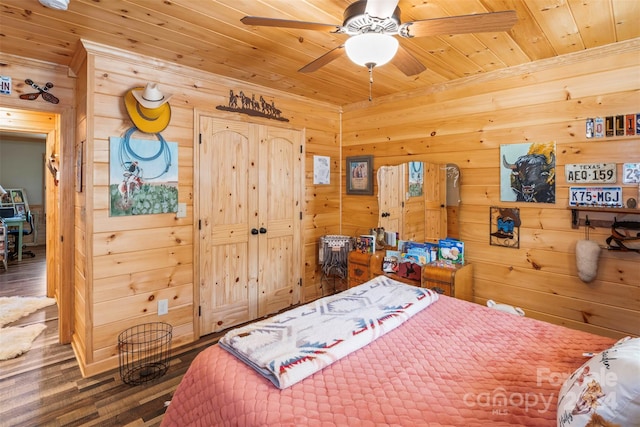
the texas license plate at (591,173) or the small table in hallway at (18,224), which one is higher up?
the texas license plate at (591,173)

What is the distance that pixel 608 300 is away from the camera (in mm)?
2365

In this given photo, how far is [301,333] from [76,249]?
2.38 m

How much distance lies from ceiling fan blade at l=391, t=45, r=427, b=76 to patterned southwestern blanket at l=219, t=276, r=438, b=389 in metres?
1.46

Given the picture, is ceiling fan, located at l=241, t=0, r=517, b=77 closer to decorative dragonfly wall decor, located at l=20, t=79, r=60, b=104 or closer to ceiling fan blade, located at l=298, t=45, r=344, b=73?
A: ceiling fan blade, located at l=298, t=45, r=344, b=73

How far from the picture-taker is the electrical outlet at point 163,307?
2.78 metres

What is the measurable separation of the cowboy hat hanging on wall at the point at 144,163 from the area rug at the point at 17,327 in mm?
1565

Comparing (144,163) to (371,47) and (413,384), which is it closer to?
(371,47)

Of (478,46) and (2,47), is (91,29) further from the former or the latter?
(478,46)

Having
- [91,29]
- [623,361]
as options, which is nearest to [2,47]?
[91,29]

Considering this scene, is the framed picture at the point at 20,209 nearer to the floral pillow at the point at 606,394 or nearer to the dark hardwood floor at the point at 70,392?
the dark hardwood floor at the point at 70,392

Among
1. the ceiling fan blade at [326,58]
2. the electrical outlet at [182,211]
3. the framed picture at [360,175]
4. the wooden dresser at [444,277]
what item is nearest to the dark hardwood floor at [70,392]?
the electrical outlet at [182,211]

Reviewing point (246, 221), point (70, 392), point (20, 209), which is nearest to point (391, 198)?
point (246, 221)

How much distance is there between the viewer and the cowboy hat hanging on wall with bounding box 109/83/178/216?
2.50 meters

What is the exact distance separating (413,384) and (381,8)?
1.53 m
